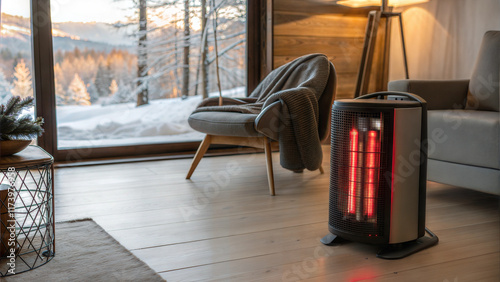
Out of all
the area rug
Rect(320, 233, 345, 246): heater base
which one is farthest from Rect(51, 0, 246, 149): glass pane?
Rect(320, 233, 345, 246): heater base

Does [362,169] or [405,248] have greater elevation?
[362,169]

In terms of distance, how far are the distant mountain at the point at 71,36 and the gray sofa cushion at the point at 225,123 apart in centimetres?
102

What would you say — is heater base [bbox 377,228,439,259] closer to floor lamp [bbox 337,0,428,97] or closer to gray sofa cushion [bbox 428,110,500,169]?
gray sofa cushion [bbox 428,110,500,169]

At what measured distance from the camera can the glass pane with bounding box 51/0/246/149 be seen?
3357mm

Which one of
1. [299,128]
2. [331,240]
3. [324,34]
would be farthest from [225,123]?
[324,34]

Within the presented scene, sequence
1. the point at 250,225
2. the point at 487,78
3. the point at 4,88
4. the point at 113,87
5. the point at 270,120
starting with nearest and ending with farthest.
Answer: the point at 250,225
the point at 270,120
the point at 487,78
the point at 4,88
the point at 113,87

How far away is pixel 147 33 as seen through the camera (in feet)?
11.7

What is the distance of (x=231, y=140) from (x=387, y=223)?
4.20ft

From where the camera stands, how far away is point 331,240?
1.78 metres

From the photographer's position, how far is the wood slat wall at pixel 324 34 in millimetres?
3887

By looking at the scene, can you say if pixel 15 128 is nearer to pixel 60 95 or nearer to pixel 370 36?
pixel 60 95

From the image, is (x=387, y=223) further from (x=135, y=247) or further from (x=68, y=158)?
(x=68, y=158)

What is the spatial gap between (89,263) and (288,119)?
124 cm

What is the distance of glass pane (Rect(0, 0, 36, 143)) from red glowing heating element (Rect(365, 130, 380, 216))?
91.1 inches
